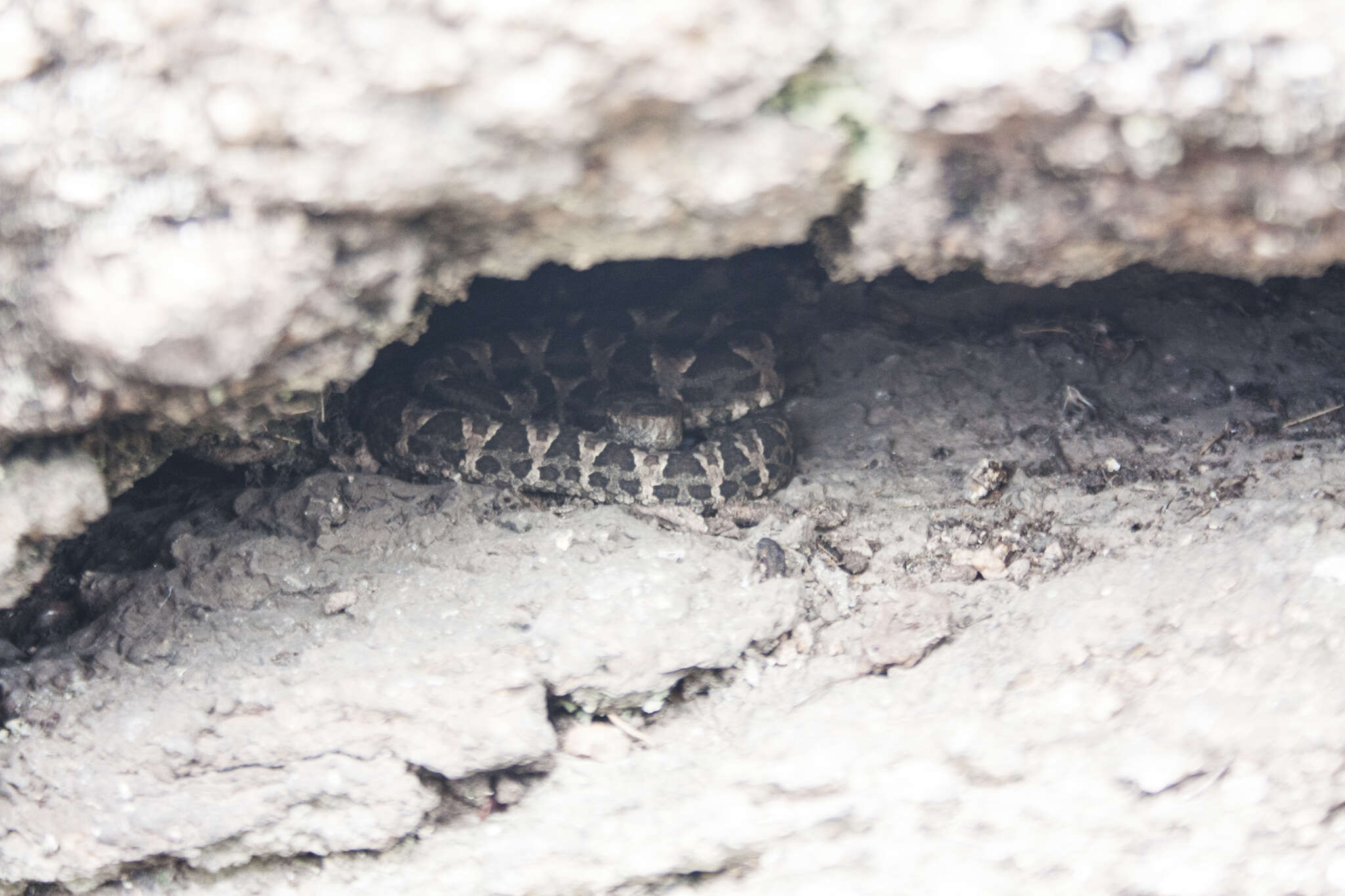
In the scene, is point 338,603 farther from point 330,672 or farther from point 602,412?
point 602,412

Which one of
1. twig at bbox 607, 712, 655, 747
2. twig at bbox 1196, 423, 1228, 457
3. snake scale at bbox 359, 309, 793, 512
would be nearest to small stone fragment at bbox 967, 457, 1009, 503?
twig at bbox 1196, 423, 1228, 457

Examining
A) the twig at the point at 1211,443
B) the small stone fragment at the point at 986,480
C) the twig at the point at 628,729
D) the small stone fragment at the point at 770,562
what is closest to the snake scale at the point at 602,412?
the small stone fragment at the point at 770,562

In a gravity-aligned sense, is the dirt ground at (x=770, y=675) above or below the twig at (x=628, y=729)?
above

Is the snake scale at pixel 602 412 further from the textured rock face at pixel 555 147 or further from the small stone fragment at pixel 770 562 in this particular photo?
the textured rock face at pixel 555 147

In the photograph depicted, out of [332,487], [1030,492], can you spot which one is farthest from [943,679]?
[332,487]

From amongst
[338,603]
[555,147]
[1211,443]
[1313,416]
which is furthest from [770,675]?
[1313,416]
